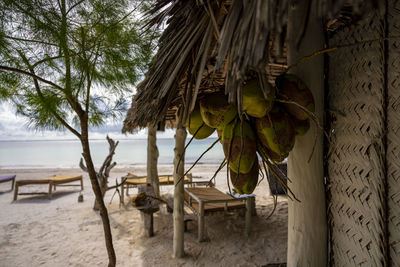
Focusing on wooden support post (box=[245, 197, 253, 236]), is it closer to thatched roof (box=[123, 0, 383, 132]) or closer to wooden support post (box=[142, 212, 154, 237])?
wooden support post (box=[142, 212, 154, 237])

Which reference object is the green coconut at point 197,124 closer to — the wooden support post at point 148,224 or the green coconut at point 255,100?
the green coconut at point 255,100

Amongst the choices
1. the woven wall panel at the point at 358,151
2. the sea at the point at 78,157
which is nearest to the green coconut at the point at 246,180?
the woven wall panel at the point at 358,151

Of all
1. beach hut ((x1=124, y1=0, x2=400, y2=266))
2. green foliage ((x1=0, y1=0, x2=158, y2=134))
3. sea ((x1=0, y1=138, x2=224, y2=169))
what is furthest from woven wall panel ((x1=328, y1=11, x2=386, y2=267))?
sea ((x1=0, y1=138, x2=224, y2=169))

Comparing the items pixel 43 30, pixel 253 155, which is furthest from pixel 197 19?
pixel 43 30

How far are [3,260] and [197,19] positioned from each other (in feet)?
15.3

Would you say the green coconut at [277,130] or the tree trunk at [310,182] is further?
the tree trunk at [310,182]

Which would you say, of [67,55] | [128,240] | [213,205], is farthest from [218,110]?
[128,240]

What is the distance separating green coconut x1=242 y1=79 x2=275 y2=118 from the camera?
531 mm

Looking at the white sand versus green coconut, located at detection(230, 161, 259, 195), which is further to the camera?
the white sand

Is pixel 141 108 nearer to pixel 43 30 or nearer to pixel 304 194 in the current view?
pixel 304 194

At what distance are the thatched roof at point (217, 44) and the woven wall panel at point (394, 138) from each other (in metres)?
0.23

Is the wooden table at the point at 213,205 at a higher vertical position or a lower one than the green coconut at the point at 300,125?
lower

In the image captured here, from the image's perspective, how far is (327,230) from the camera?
2.47ft

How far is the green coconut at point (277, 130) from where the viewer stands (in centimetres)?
58
